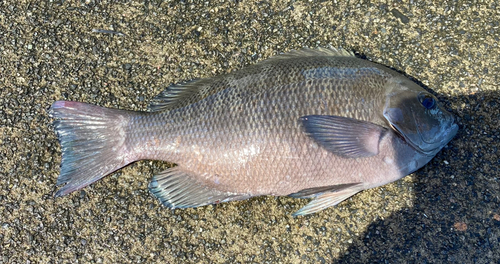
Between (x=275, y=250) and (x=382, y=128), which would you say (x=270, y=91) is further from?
(x=275, y=250)

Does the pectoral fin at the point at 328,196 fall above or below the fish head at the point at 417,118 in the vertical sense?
below

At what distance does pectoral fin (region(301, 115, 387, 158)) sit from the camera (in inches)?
79.7

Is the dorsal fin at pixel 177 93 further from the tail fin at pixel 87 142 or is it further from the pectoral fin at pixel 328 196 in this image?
the pectoral fin at pixel 328 196

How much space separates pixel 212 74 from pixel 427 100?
58.6 inches

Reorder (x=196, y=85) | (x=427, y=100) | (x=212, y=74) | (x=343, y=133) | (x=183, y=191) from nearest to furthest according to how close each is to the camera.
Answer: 1. (x=343, y=133)
2. (x=427, y=100)
3. (x=183, y=191)
4. (x=196, y=85)
5. (x=212, y=74)

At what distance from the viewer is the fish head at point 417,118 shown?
6.81 feet

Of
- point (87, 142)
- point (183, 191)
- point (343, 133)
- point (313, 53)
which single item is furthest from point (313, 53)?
point (87, 142)

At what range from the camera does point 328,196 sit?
2221 millimetres

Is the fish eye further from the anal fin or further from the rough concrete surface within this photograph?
the anal fin

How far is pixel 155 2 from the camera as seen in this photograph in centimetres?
273

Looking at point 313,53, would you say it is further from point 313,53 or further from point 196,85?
point 196,85

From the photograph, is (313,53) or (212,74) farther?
(212,74)

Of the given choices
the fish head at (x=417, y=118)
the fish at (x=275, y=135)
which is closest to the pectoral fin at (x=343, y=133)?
the fish at (x=275, y=135)

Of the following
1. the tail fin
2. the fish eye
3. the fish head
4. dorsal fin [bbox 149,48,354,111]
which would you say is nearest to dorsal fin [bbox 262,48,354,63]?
dorsal fin [bbox 149,48,354,111]
